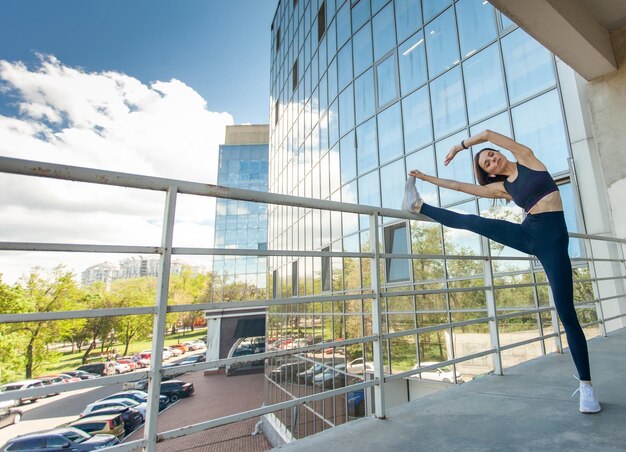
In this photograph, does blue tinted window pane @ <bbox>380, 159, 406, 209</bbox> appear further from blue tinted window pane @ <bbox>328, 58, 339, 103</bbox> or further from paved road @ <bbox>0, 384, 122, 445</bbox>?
paved road @ <bbox>0, 384, 122, 445</bbox>

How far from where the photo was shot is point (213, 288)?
3688cm

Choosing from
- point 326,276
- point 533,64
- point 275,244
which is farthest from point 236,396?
point 533,64

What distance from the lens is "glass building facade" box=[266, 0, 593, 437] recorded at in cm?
644

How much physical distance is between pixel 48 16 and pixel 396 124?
124ft

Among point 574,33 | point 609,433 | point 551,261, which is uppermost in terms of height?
point 574,33

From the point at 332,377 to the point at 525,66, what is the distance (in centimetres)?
999

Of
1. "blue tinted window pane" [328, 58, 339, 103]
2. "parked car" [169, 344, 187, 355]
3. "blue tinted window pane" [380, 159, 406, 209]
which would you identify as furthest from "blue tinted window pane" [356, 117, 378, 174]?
"parked car" [169, 344, 187, 355]

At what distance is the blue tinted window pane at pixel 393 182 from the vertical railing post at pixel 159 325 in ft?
26.0

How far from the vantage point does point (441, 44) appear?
817cm

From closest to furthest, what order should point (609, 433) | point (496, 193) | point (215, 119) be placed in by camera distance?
point (609, 433) < point (496, 193) < point (215, 119)

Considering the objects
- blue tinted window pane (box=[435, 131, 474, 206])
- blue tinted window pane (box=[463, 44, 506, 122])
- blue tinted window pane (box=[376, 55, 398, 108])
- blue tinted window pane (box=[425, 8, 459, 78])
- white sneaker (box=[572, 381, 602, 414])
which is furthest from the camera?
blue tinted window pane (box=[376, 55, 398, 108])

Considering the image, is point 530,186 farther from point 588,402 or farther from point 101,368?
point 101,368

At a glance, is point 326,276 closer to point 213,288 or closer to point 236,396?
point 236,396

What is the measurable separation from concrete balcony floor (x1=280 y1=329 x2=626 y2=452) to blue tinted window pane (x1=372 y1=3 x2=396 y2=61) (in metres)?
9.89
